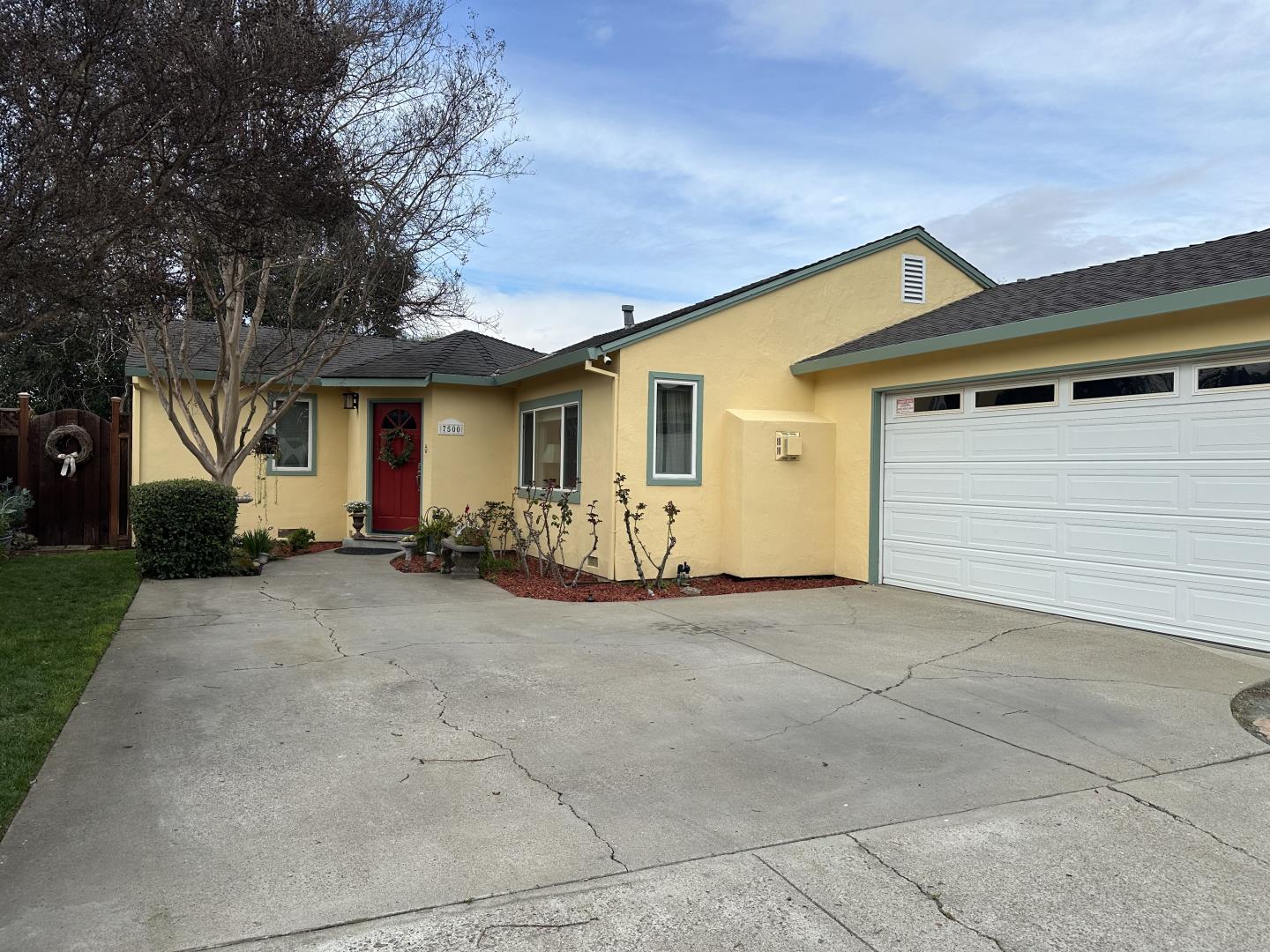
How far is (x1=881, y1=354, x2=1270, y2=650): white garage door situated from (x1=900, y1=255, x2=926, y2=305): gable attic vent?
2494 mm

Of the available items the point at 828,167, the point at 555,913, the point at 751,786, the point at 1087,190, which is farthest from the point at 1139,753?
the point at 1087,190

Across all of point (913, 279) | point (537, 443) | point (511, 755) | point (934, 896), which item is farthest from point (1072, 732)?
point (537, 443)

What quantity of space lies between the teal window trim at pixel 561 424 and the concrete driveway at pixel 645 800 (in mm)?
4318

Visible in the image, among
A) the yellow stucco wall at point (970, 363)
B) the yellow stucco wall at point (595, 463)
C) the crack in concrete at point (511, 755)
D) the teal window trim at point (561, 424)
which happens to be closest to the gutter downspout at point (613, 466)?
the yellow stucco wall at point (595, 463)

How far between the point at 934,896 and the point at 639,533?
23.8 ft

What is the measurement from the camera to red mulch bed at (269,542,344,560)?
12.4 meters

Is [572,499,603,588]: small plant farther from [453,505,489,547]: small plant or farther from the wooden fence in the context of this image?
the wooden fence

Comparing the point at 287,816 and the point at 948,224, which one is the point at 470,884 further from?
the point at 948,224

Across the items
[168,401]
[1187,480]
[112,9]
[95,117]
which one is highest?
[112,9]

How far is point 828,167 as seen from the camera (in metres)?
12.9

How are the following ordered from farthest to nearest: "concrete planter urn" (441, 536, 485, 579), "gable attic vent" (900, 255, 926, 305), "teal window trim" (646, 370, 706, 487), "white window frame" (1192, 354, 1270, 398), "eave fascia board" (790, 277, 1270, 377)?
"gable attic vent" (900, 255, 926, 305) → "concrete planter urn" (441, 536, 485, 579) → "teal window trim" (646, 370, 706, 487) → "white window frame" (1192, 354, 1270, 398) → "eave fascia board" (790, 277, 1270, 377)

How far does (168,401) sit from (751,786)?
1026 cm

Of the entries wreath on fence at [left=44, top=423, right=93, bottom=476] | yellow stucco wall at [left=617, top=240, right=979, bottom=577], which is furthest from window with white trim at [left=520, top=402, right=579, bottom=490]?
wreath on fence at [left=44, top=423, right=93, bottom=476]

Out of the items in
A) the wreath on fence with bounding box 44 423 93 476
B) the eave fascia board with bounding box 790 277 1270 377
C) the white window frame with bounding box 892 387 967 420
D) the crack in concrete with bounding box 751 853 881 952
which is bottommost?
the crack in concrete with bounding box 751 853 881 952
